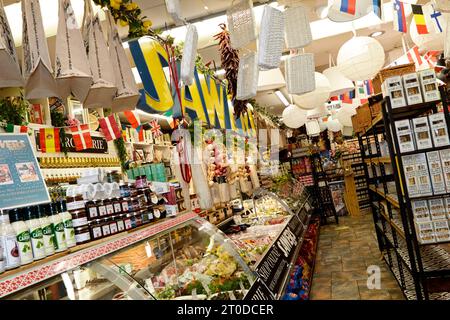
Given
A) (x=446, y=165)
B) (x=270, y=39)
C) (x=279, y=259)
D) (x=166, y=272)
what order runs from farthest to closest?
(x=279, y=259), (x=446, y=165), (x=166, y=272), (x=270, y=39)

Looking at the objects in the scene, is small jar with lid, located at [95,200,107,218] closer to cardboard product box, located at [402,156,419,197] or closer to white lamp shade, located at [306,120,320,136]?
cardboard product box, located at [402,156,419,197]

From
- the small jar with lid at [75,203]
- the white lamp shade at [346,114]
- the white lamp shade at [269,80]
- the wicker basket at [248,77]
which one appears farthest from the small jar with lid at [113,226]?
the white lamp shade at [346,114]

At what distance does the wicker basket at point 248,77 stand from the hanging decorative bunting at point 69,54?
924mm

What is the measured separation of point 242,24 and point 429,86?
239 cm

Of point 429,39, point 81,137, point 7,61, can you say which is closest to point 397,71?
point 429,39

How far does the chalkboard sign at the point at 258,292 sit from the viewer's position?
2582 millimetres

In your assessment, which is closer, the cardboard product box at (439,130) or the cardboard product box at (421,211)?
the cardboard product box at (439,130)

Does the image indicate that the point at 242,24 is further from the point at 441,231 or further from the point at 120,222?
the point at 441,231

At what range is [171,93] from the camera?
3670 mm

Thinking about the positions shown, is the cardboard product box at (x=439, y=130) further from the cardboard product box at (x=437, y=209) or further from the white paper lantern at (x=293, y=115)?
the white paper lantern at (x=293, y=115)

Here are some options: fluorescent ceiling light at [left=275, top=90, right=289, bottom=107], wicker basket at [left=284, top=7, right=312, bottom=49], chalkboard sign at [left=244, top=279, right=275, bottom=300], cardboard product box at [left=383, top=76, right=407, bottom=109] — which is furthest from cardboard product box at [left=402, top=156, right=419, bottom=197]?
fluorescent ceiling light at [left=275, top=90, right=289, bottom=107]

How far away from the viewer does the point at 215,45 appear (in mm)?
6203

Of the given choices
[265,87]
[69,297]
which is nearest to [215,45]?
[265,87]

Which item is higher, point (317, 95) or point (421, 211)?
point (317, 95)
